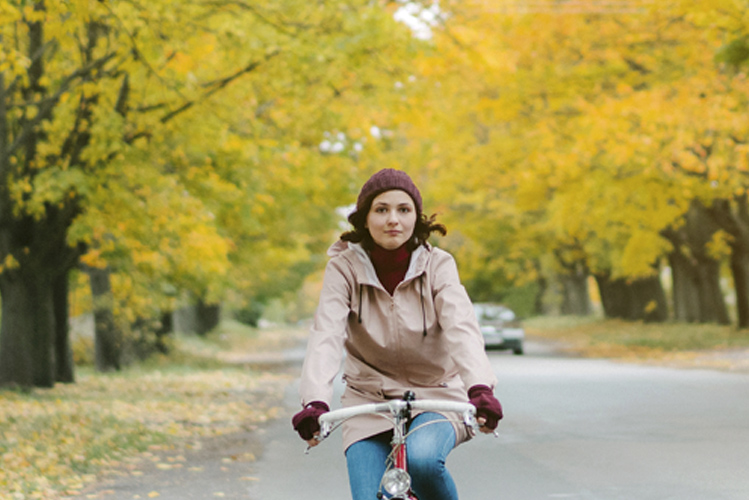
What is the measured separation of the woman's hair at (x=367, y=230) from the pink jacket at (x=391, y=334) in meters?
0.06

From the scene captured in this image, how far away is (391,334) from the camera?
3568 millimetres

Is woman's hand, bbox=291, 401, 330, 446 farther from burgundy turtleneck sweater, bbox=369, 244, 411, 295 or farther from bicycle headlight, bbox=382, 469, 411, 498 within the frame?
burgundy turtleneck sweater, bbox=369, 244, 411, 295

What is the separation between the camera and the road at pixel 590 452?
23.6 ft

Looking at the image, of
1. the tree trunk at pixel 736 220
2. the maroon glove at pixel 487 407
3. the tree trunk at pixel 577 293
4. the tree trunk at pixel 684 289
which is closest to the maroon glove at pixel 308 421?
the maroon glove at pixel 487 407

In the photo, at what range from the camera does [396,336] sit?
11.7 ft

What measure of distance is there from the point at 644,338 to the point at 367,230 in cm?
2948

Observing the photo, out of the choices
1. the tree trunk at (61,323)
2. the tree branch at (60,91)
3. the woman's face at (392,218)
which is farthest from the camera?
the tree trunk at (61,323)

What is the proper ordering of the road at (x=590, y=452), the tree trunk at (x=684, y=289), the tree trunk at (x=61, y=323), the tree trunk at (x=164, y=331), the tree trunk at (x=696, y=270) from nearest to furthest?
1. the road at (x=590, y=452)
2. the tree trunk at (x=61, y=323)
3. the tree trunk at (x=164, y=331)
4. the tree trunk at (x=696, y=270)
5. the tree trunk at (x=684, y=289)

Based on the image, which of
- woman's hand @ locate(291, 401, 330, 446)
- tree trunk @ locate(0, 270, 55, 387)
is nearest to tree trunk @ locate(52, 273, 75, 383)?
tree trunk @ locate(0, 270, 55, 387)

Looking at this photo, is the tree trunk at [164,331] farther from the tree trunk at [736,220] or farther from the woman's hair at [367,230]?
the woman's hair at [367,230]

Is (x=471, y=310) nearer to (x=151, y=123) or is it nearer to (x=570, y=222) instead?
(x=151, y=123)

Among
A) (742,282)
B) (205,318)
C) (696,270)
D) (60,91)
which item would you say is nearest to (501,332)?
(742,282)

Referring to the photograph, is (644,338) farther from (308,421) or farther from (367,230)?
(308,421)

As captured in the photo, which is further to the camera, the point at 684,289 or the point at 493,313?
the point at 684,289
